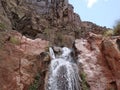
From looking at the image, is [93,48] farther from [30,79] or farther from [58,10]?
[58,10]

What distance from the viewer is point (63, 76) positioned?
1577 centimetres

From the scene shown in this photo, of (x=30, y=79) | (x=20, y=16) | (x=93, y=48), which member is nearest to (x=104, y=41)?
(x=93, y=48)

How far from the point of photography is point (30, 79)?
15.8 meters

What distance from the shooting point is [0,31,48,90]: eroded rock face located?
1525 cm

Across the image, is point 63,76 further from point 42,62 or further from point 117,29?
point 117,29

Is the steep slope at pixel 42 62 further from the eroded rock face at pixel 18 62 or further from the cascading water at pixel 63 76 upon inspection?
the cascading water at pixel 63 76

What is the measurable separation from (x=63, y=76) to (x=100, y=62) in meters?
2.59

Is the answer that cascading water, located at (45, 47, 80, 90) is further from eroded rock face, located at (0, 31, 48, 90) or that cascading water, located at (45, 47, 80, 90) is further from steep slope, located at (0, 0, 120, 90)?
eroded rock face, located at (0, 31, 48, 90)

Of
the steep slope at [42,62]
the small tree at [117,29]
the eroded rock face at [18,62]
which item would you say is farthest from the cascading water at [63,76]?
the small tree at [117,29]

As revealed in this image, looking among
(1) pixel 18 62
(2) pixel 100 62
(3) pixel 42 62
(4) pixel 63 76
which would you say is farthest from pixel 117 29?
(1) pixel 18 62

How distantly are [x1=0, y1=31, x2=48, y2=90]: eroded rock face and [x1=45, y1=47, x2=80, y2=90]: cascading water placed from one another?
22.3 inches

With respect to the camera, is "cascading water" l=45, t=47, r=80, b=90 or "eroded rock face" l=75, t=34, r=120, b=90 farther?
"eroded rock face" l=75, t=34, r=120, b=90

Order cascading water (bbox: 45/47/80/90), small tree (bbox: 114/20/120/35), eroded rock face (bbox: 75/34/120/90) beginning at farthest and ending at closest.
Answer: small tree (bbox: 114/20/120/35), eroded rock face (bbox: 75/34/120/90), cascading water (bbox: 45/47/80/90)

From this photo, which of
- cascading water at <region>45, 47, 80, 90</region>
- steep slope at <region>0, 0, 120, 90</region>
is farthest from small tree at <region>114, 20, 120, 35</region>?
cascading water at <region>45, 47, 80, 90</region>
